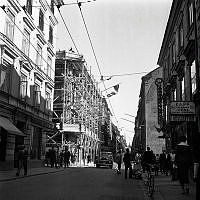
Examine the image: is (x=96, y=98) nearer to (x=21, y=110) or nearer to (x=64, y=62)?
(x=64, y=62)

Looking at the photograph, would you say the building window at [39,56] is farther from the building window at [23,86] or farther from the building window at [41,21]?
the building window at [23,86]

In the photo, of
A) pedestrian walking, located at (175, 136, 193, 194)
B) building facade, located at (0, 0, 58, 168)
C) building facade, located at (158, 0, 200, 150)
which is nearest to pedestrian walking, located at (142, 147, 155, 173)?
pedestrian walking, located at (175, 136, 193, 194)

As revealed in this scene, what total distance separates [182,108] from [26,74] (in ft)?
49.6

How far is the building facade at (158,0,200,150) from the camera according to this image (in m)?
15.2

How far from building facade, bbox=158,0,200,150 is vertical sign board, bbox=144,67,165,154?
24.0 metres

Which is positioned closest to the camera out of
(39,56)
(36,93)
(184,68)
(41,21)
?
(184,68)

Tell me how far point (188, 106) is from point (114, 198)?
662cm

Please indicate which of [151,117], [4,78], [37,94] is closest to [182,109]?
[4,78]

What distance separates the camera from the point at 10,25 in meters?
23.4

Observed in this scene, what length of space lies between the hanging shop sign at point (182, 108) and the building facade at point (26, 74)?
1050cm

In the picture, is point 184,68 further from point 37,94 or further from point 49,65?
point 49,65

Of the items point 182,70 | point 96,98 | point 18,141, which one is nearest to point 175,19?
point 182,70

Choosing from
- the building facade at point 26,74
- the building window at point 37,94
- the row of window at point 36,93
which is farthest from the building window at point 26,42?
the building window at point 37,94

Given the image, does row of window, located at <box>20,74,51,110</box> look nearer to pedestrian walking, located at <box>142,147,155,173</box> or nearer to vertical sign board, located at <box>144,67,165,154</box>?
pedestrian walking, located at <box>142,147,155,173</box>
